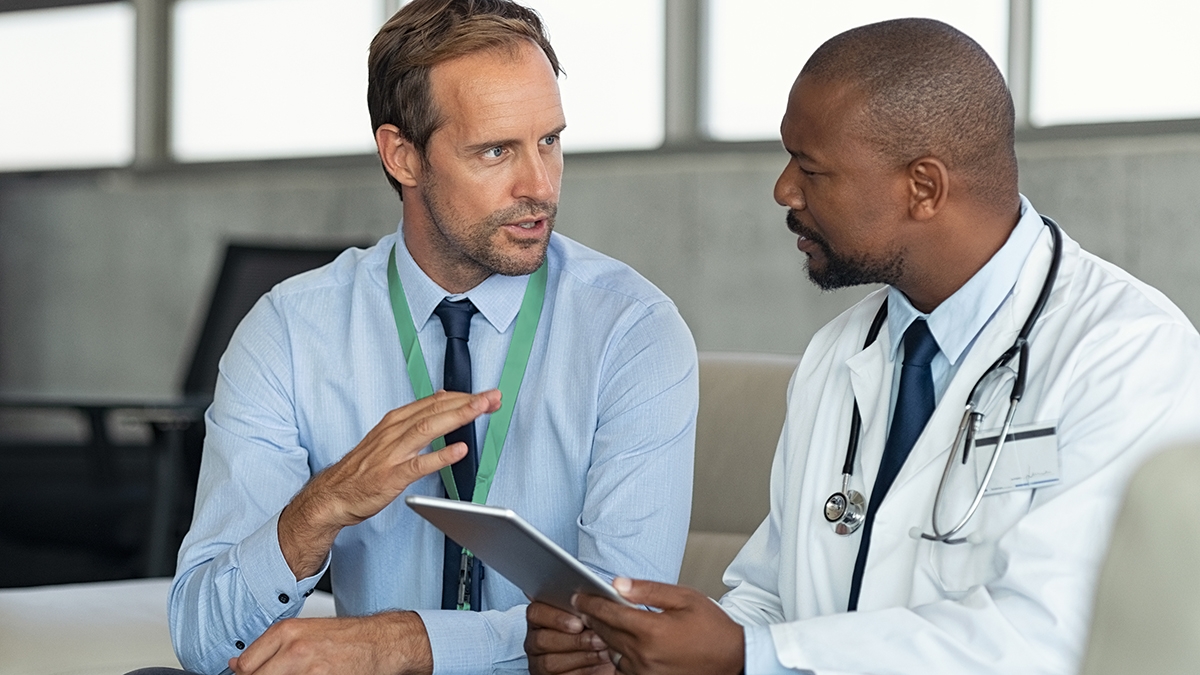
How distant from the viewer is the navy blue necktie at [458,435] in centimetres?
183

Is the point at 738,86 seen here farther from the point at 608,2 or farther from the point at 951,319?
the point at 951,319

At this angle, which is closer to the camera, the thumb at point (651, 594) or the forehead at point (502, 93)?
the thumb at point (651, 594)

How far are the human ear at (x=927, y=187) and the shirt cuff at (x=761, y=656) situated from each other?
0.51 m

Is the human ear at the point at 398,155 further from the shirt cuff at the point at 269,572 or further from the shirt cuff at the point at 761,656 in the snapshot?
the shirt cuff at the point at 761,656

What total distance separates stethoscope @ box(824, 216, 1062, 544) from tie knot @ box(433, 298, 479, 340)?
0.59 meters

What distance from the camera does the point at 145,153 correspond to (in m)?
6.16

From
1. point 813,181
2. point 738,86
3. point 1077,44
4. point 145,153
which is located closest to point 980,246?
point 813,181

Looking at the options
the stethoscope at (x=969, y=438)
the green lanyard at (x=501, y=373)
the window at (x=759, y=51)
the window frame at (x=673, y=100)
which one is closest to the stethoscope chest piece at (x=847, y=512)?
the stethoscope at (x=969, y=438)

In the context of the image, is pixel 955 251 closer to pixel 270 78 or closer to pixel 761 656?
pixel 761 656

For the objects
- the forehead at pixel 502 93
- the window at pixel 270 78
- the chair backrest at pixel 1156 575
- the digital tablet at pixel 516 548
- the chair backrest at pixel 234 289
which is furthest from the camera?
the window at pixel 270 78

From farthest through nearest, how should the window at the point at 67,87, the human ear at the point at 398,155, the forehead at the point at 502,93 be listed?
1. the window at the point at 67,87
2. the human ear at the point at 398,155
3. the forehead at the point at 502,93

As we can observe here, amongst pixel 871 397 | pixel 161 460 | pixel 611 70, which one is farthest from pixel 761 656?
pixel 611 70

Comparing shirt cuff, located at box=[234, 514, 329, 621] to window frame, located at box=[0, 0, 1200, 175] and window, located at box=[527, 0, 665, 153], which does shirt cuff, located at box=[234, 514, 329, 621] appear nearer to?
window frame, located at box=[0, 0, 1200, 175]

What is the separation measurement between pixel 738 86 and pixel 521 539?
3.81 meters
